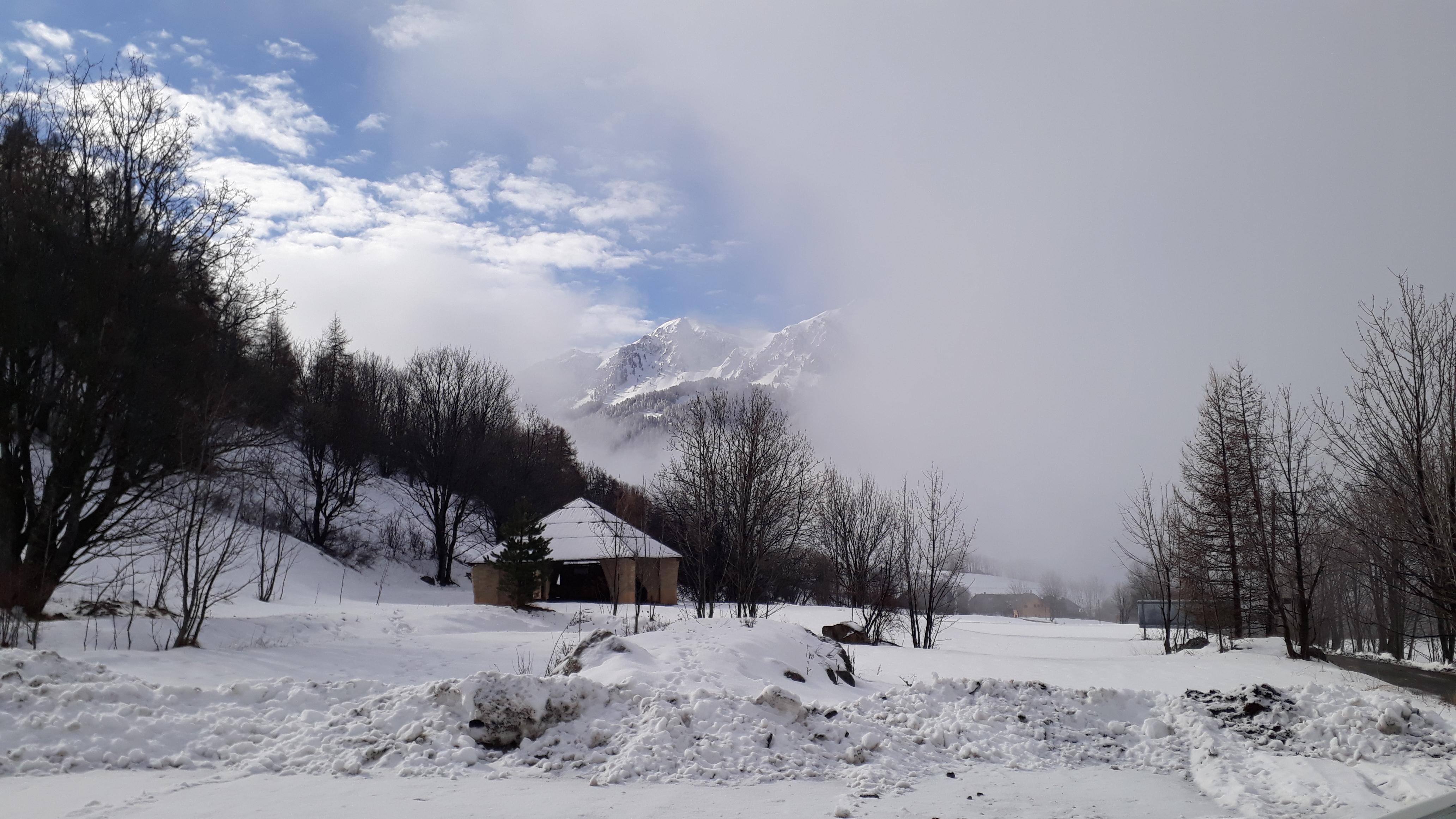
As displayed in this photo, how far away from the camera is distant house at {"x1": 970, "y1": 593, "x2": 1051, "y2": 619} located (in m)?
→ 105

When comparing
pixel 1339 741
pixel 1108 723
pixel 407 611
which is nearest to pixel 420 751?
pixel 1108 723

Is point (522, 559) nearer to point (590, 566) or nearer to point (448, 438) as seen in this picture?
point (590, 566)

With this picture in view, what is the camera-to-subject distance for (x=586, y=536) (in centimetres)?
3634

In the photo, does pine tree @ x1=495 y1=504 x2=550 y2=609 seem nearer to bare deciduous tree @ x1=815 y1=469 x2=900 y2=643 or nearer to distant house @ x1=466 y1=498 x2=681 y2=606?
distant house @ x1=466 y1=498 x2=681 y2=606

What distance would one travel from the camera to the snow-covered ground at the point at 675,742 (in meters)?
5.62

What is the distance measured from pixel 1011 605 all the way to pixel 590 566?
282ft

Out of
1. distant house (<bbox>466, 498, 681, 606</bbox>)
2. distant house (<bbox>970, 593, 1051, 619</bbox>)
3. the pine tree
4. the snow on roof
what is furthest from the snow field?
distant house (<bbox>970, 593, 1051, 619</bbox>)

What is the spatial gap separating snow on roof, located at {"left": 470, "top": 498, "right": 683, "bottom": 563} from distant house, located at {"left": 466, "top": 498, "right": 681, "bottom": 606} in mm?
34

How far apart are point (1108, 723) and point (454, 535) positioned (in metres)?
37.9

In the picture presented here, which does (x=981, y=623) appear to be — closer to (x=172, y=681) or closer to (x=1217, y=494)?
(x=1217, y=494)

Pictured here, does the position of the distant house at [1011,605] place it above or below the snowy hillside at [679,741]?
below

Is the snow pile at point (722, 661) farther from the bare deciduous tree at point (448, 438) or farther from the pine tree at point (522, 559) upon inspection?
the bare deciduous tree at point (448, 438)

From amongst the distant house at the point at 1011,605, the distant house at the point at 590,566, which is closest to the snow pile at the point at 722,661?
the distant house at the point at 590,566

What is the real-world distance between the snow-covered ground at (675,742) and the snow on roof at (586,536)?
23.2 meters
